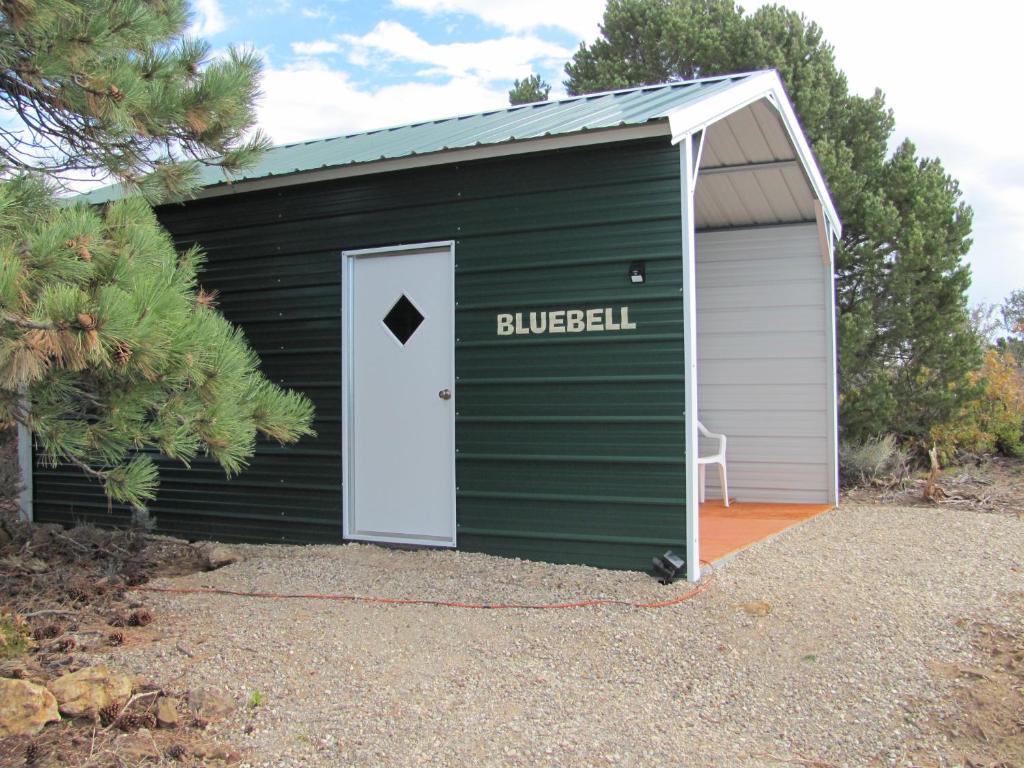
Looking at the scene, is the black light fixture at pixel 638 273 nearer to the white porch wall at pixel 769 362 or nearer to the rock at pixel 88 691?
the rock at pixel 88 691

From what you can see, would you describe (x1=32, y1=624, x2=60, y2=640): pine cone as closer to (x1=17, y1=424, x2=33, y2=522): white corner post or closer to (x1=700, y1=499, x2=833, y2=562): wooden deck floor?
(x1=700, y1=499, x2=833, y2=562): wooden deck floor

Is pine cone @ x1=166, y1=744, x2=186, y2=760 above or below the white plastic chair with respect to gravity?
below

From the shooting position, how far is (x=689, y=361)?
477cm

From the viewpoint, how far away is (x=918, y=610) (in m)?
4.23

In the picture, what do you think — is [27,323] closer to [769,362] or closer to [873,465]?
[769,362]

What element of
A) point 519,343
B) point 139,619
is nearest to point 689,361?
point 519,343

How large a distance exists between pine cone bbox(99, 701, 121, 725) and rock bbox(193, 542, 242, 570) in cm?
250

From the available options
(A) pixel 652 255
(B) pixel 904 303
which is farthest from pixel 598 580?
(B) pixel 904 303

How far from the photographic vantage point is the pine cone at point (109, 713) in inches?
112

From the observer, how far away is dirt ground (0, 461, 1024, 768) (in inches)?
113

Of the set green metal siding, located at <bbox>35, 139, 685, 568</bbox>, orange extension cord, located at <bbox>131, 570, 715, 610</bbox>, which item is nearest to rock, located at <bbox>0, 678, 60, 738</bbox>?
orange extension cord, located at <bbox>131, 570, 715, 610</bbox>

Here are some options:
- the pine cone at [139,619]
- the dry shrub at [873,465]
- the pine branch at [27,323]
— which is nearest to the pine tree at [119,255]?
the pine branch at [27,323]

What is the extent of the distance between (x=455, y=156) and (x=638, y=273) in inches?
52.3

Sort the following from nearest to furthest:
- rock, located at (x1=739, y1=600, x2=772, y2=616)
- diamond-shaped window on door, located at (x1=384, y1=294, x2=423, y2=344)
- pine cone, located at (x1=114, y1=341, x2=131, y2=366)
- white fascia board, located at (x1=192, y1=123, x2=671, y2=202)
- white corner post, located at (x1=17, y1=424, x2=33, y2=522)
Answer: pine cone, located at (x1=114, y1=341, x2=131, y2=366)
rock, located at (x1=739, y1=600, x2=772, y2=616)
white fascia board, located at (x1=192, y1=123, x2=671, y2=202)
diamond-shaped window on door, located at (x1=384, y1=294, x2=423, y2=344)
white corner post, located at (x1=17, y1=424, x2=33, y2=522)
